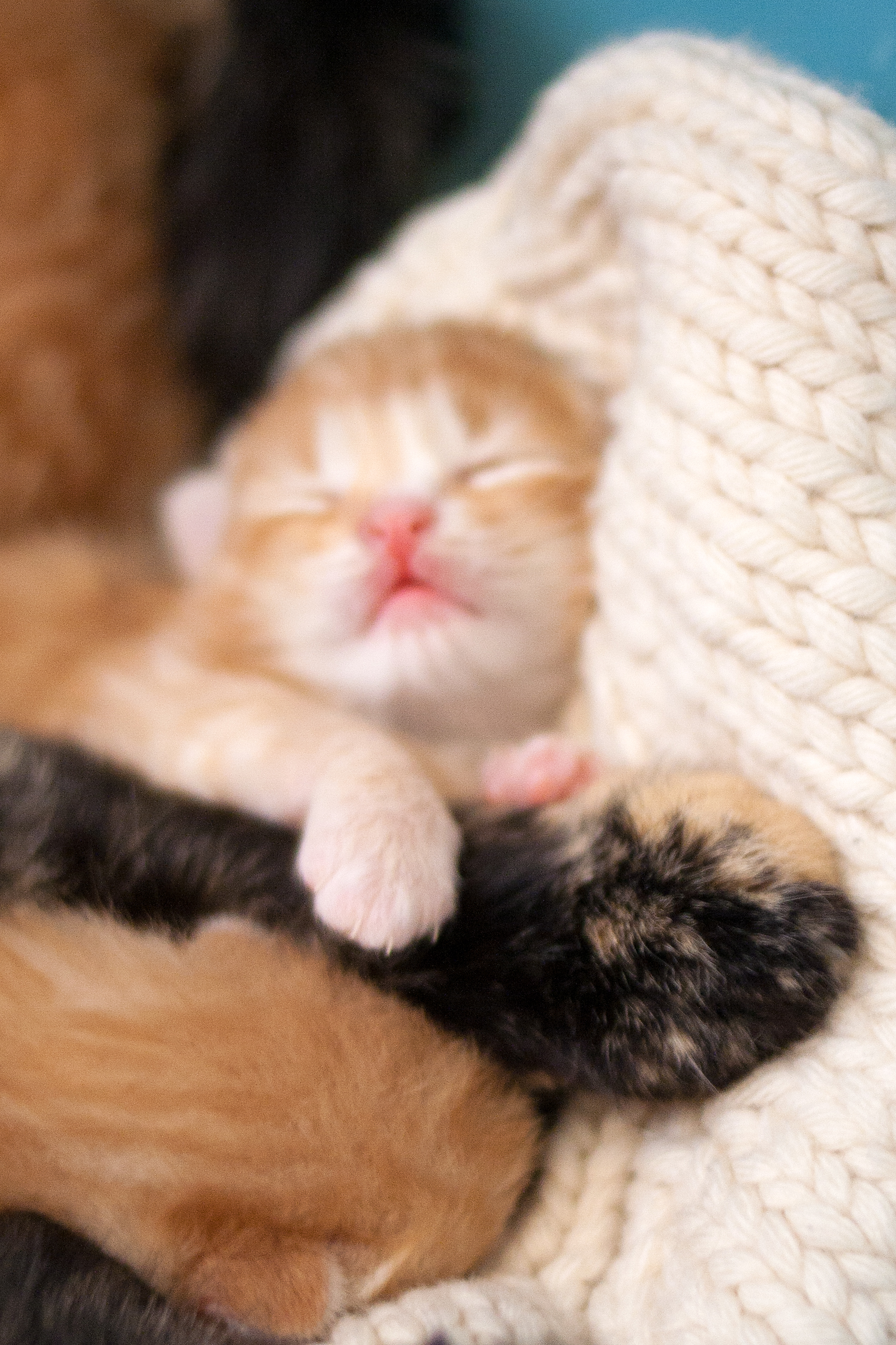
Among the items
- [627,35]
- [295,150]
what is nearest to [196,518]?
[295,150]

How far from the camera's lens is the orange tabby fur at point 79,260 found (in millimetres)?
1100

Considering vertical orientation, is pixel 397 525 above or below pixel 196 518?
above

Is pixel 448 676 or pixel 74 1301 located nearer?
pixel 74 1301

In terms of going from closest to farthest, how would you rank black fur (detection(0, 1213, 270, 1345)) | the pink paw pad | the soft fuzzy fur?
black fur (detection(0, 1213, 270, 1345)) < the pink paw pad < the soft fuzzy fur

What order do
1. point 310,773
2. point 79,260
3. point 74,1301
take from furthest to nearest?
1. point 79,260
2. point 310,773
3. point 74,1301

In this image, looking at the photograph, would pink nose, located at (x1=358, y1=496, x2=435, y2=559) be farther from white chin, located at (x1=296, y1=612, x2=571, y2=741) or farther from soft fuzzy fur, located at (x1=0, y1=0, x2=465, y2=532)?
soft fuzzy fur, located at (x1=0, y1=0, x2=465, y2=532)

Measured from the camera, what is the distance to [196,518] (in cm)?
118

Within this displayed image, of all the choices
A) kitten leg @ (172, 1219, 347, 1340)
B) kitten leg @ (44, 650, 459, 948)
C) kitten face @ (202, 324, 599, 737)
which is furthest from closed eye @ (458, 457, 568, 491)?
kitten leg @ (172, 1219, 347, 1340)

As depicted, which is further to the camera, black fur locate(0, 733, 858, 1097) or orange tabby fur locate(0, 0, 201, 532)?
orange tabby fur locate(0, 0, 201, 532)

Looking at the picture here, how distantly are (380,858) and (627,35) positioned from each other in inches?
33.8

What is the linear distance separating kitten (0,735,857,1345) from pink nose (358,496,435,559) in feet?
0.95

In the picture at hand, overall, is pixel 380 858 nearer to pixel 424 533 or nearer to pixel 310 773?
pixel 310 773

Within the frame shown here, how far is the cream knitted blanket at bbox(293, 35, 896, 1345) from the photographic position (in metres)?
0.56

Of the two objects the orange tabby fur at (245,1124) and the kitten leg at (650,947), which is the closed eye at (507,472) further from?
the orange tabby fur at (245,1124)
